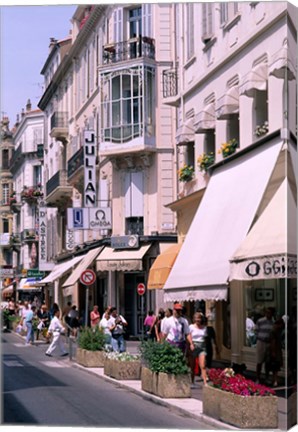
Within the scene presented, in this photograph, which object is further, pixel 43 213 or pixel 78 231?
pixel 43 213

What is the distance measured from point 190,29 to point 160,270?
5033mm

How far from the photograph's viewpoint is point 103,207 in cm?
1816

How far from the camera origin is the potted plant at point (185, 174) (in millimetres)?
21081

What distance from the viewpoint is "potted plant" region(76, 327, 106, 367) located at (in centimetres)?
2312

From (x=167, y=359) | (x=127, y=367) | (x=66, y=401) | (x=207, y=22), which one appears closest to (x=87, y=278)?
(x=167, y=359)

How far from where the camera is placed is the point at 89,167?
66.9 ft

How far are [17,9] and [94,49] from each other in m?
5.96

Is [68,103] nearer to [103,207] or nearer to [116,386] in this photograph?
[103,207]

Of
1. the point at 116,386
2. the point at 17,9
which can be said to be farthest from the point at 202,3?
the point at 116,386

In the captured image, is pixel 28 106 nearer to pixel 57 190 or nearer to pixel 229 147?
pixel 57 190

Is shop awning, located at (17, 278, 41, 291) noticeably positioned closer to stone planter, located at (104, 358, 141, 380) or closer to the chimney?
stone planter, located at (104, 358, 141, 380)

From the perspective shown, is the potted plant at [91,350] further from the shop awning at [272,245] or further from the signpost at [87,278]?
the shop awning at [272,245]

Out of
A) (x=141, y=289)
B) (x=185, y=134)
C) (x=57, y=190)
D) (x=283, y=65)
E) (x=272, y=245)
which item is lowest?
(x=141, y=289)

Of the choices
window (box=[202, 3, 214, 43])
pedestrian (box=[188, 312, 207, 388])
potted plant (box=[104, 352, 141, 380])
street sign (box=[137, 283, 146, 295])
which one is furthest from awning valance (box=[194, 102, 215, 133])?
potted plant (box=[104, 352, 141, 380])
